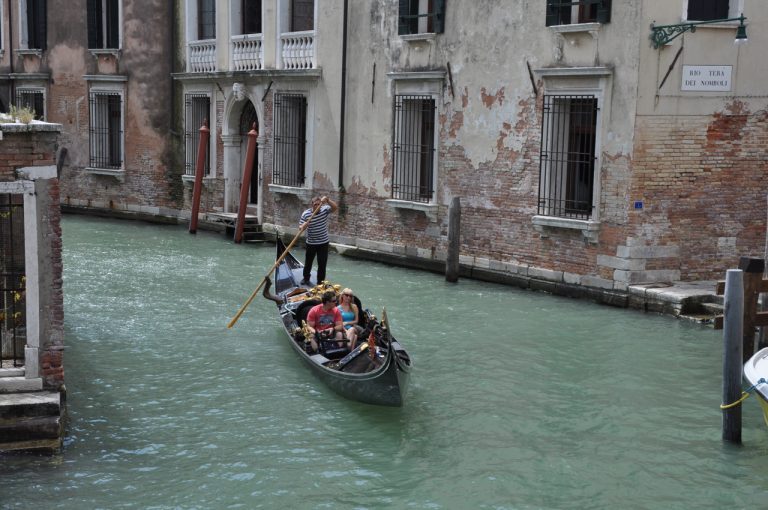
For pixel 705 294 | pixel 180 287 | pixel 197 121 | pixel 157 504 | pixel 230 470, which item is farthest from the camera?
pixel 197 121

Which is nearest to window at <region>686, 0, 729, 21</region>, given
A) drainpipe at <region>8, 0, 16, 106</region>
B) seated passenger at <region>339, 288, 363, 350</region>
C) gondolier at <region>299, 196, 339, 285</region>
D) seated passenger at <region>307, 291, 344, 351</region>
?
gondolier at <region>299, 196, 339, 285</region>

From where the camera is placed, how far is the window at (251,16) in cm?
1788

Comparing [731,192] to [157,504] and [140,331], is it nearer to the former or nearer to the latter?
[140,331]

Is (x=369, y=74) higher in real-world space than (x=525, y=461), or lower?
higher

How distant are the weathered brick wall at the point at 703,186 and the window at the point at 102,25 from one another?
12028 mm

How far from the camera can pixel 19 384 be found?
655 centimetres

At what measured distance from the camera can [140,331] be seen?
10.4m

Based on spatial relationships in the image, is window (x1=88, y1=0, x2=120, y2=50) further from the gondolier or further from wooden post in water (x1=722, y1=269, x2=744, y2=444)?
wooden post in water (x1=722, y1=269, x2=744, y2=444)

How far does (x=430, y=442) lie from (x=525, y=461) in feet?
2.25

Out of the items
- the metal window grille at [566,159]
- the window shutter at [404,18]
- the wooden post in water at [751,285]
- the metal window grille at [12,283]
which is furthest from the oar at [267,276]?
the wooden post in water at [751,285]

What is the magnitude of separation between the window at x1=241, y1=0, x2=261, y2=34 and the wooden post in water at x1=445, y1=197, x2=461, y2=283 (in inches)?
252

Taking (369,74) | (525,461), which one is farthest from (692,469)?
(369,74)

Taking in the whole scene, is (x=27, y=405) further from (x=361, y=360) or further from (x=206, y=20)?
(x=206, y=20)

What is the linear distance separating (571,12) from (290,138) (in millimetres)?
6093
